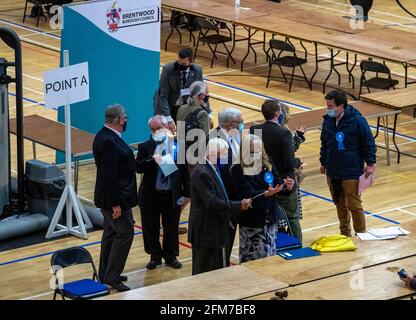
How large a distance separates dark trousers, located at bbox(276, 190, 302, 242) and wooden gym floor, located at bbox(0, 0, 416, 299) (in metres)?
0.77

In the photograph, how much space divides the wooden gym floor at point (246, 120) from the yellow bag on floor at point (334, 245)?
1757mm

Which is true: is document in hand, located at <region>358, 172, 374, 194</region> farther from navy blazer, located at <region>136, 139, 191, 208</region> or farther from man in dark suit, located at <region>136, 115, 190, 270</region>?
navy blazer, located at <region>136, 139, 191, 208</region>

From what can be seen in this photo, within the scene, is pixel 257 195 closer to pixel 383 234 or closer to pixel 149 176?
pixel 383 234

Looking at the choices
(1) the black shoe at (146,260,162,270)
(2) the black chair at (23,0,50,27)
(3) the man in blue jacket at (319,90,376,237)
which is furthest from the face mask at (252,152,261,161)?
(2) the black chair at (23,0,50,27)

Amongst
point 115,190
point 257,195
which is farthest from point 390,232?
point 115,190

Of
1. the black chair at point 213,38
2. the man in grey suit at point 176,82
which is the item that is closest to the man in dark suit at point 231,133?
the man in grey suit at point 176,82

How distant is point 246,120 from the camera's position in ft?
50.5

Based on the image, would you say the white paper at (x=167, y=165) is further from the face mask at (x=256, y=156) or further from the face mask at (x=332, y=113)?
the face mask at (x=332, y=113)

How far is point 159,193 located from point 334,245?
1.91 meters

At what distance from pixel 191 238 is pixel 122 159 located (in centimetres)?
98

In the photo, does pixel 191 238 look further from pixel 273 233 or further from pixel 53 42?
pixel 53 42

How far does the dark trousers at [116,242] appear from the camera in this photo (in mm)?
9969

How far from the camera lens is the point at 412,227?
9.79 meters

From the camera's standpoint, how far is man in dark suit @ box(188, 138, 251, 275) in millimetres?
9141
